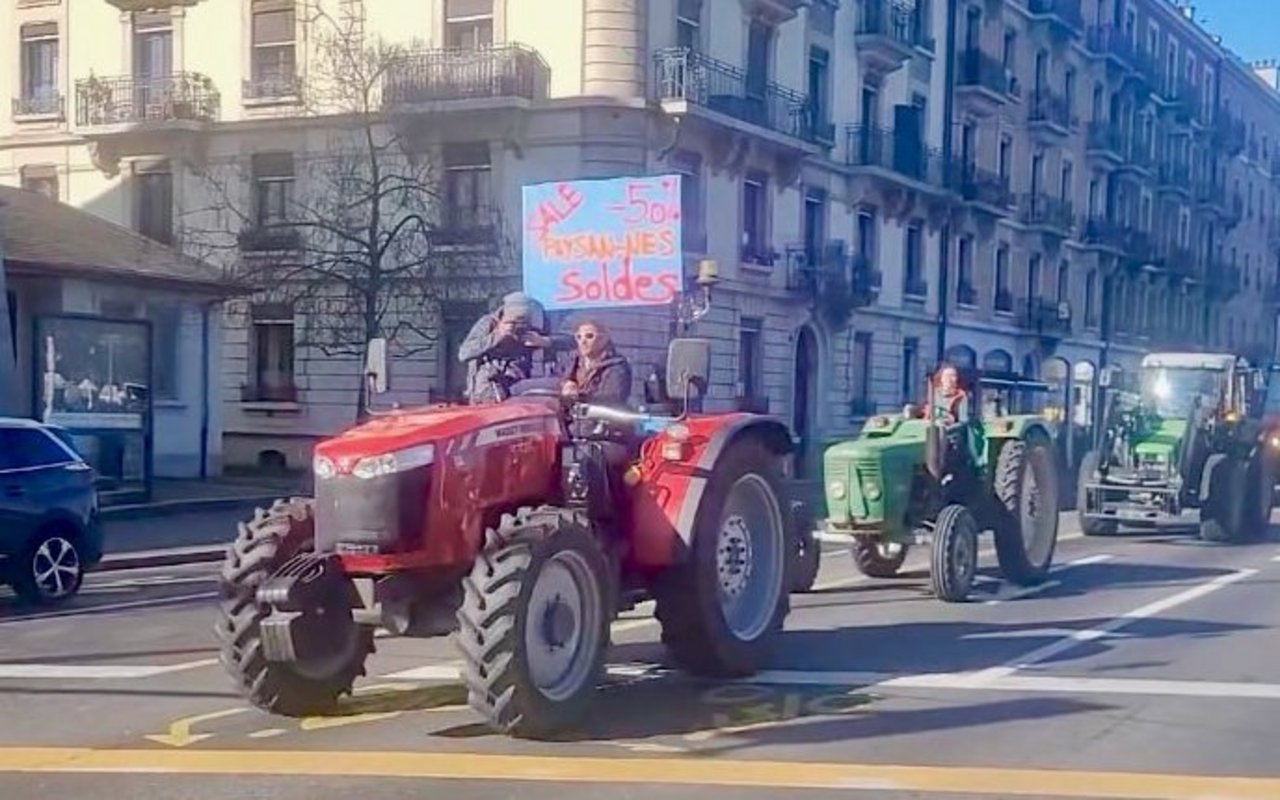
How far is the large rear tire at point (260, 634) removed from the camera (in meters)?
8.42

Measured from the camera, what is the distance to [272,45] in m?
35.9

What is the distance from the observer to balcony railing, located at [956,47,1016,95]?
46625mm

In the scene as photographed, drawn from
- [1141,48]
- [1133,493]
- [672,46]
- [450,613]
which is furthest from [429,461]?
[1141,48]

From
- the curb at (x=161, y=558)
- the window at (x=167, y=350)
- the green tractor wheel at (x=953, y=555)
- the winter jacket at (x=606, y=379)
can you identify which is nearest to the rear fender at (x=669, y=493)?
the winter jacket at (x=606, y=379)

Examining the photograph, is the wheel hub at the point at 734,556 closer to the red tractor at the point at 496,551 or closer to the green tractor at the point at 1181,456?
the red tractor at the point at 496,551

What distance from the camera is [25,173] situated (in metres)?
39.0

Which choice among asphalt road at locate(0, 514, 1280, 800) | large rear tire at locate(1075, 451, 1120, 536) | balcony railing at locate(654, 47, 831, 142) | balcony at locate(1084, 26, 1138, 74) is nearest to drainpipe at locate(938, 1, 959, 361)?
balcony railing at locate(654, 47, 831, 142)

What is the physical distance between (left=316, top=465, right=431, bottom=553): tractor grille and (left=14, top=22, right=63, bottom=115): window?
111 ft

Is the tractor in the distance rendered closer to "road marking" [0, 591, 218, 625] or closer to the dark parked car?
"road marking" [0, 591, 218, 625]

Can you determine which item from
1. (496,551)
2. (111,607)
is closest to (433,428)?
(496,551)

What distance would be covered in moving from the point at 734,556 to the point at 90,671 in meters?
4.08

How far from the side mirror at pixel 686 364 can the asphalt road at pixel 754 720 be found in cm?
176

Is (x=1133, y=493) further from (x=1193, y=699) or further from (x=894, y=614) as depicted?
(x=1193, y=699)

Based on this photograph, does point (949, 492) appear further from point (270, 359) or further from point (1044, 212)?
point (1044, 212)
